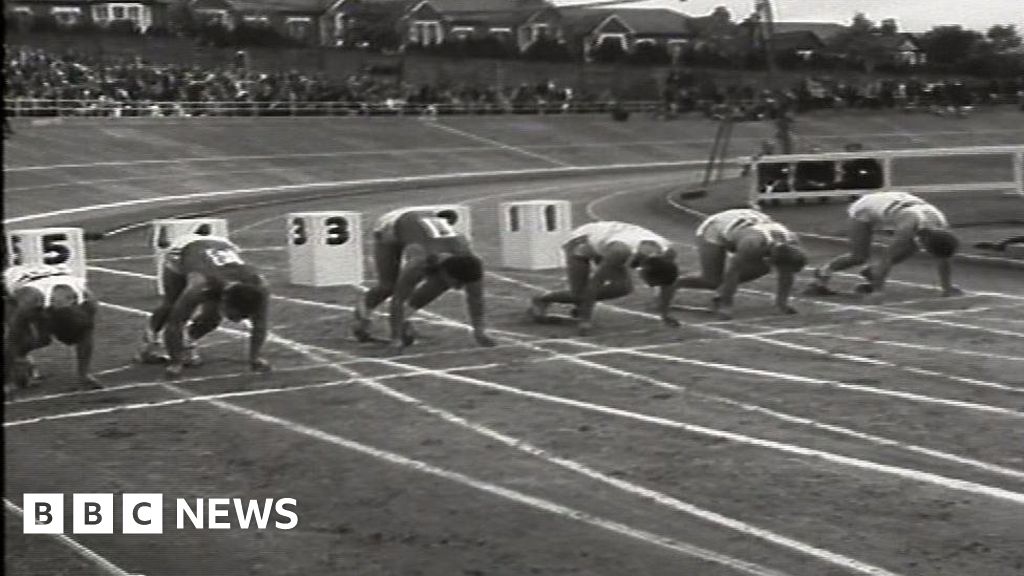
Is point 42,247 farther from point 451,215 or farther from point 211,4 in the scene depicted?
point 211,4

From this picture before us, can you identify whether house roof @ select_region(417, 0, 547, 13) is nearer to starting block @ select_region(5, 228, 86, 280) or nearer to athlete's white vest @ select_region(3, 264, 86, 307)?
starting block @ select_region(5, 228, 86, 280)

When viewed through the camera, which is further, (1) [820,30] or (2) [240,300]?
(1) [820,30]

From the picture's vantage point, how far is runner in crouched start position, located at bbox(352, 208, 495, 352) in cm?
1473

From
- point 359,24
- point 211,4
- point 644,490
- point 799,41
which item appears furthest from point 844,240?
point 359,24

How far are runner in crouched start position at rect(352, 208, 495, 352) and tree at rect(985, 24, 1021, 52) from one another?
37894 mm

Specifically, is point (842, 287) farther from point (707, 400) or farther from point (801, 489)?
point (801, 489)

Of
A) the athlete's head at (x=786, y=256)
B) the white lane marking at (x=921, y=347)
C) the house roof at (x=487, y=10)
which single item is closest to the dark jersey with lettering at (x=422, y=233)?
the athlete's head at (x=786, y=256)

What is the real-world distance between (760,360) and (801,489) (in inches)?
216

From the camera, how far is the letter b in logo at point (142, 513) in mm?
8305

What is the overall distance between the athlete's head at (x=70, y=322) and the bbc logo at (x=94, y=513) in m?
3.38

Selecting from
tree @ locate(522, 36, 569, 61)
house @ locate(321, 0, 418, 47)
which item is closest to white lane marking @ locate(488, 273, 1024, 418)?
house @ locate(321, 0, 418, 47)

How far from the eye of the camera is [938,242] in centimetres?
1898

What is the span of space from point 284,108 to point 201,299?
4950cm

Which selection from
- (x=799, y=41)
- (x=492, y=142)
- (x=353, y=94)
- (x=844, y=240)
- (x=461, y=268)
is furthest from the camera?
(x=799, y=41)
